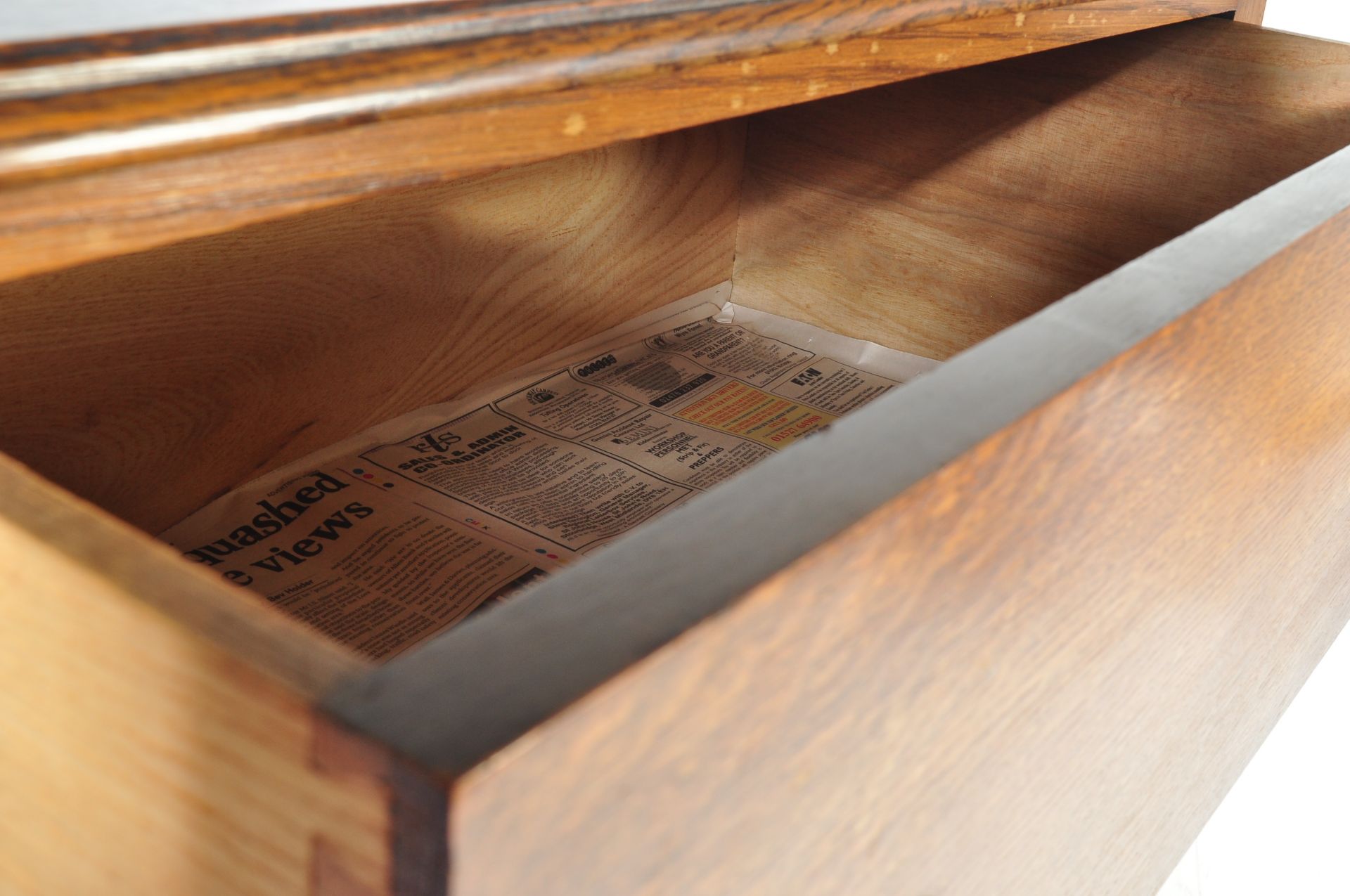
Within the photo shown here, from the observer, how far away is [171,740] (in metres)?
0.23

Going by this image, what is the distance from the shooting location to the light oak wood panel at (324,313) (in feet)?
1.96

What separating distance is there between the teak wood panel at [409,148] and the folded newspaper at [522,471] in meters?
0.32

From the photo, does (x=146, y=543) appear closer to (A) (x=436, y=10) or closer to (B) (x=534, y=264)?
(A) (x=436, y=10)

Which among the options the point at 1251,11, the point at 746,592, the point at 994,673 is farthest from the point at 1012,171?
the point at 746,592

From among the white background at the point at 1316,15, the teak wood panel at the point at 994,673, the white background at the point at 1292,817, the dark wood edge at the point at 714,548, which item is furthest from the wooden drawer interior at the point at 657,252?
the white background at the point at 1316,15


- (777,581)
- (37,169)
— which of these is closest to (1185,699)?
(777,581)

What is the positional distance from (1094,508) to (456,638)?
209mm

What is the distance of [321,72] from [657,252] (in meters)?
0.71

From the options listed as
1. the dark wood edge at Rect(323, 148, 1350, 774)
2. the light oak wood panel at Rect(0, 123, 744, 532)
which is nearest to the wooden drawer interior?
the light oak wood panel at Rect(0, 123, 744, 532)

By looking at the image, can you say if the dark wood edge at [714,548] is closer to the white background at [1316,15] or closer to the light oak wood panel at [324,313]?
the light oak wood panel at [324,313]

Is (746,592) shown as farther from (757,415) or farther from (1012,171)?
(1012,171)

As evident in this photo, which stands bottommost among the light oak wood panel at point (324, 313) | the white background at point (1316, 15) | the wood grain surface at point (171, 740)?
the light oak wood panel at point (324, 313)

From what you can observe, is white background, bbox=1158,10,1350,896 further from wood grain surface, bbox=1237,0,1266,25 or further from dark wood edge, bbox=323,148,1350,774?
dark wood edge, bbox=323,148,1350,774

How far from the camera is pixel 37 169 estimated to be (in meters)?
0.21
